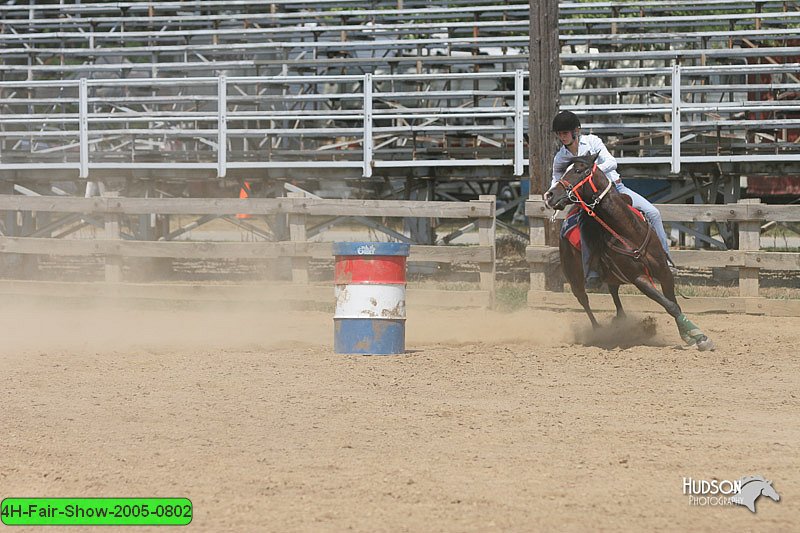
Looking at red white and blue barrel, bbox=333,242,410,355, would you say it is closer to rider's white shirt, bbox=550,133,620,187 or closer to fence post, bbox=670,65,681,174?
rider's white shirt, bbox=550,133,620,187

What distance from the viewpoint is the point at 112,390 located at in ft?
28.0

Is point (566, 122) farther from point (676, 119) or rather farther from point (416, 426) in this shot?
point (676, 119)

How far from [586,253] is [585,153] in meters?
0.96

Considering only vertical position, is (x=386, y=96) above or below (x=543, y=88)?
above

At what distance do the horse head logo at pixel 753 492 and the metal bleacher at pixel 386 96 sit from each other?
445 inches

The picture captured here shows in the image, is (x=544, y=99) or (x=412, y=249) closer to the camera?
(x=412, y=249)

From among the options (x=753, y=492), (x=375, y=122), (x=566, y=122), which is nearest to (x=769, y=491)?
A: (x=753, y=492)

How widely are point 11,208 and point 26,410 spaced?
28.4 feet

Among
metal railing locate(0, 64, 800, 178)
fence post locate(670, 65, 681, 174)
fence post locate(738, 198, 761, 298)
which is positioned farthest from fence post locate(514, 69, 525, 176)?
fence post locate(738, 198, 761, 298)

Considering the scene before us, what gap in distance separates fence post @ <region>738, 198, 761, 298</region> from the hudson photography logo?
820 cm

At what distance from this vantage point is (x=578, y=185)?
413 inches

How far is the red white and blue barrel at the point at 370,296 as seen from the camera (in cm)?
1021

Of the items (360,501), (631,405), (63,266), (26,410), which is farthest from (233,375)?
(63,266)

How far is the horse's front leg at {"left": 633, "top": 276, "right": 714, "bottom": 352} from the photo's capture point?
10.5 m
